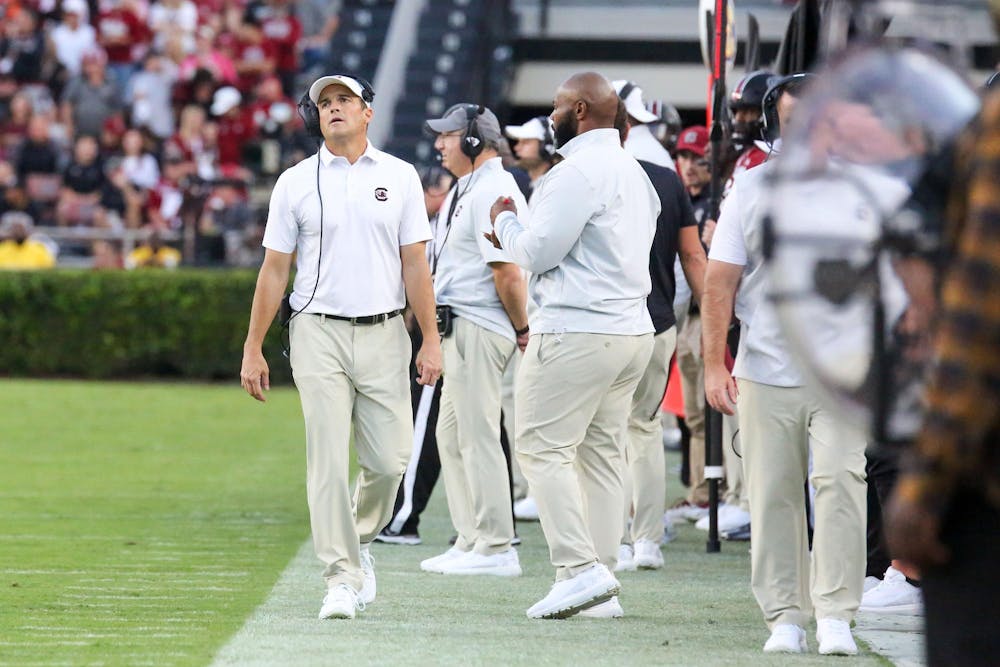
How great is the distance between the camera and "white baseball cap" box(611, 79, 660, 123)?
31.1 ft

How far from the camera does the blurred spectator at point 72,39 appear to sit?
24.9 m

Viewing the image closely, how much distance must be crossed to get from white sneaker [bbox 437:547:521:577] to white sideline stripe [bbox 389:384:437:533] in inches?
40.8

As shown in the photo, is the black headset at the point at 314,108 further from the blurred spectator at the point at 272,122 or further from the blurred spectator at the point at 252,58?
the blurred spectator at the point at 252,58

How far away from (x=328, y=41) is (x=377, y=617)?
17525 mm

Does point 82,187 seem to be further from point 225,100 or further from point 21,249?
point 225,100

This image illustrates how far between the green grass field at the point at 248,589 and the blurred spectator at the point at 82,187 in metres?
9.04

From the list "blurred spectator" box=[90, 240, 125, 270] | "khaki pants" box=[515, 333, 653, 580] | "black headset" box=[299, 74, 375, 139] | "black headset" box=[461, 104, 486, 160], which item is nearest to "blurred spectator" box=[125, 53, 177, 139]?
"blurred spectator" box=[90, 240, 125, 270]

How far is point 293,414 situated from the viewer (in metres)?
16.3

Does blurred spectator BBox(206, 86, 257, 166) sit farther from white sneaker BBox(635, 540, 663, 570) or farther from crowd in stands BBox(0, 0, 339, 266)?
white sneaker BBox(635, 540, 663, 570)

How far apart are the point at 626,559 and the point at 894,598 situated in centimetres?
166

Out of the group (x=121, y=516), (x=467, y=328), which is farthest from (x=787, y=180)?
(x=121, y=516)

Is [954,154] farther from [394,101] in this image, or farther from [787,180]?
[394,101]

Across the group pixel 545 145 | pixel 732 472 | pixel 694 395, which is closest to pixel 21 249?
pixel 545 145

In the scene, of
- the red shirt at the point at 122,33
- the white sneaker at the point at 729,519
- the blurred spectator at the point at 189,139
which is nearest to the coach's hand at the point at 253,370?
the white sneaker at the point at 729,519
